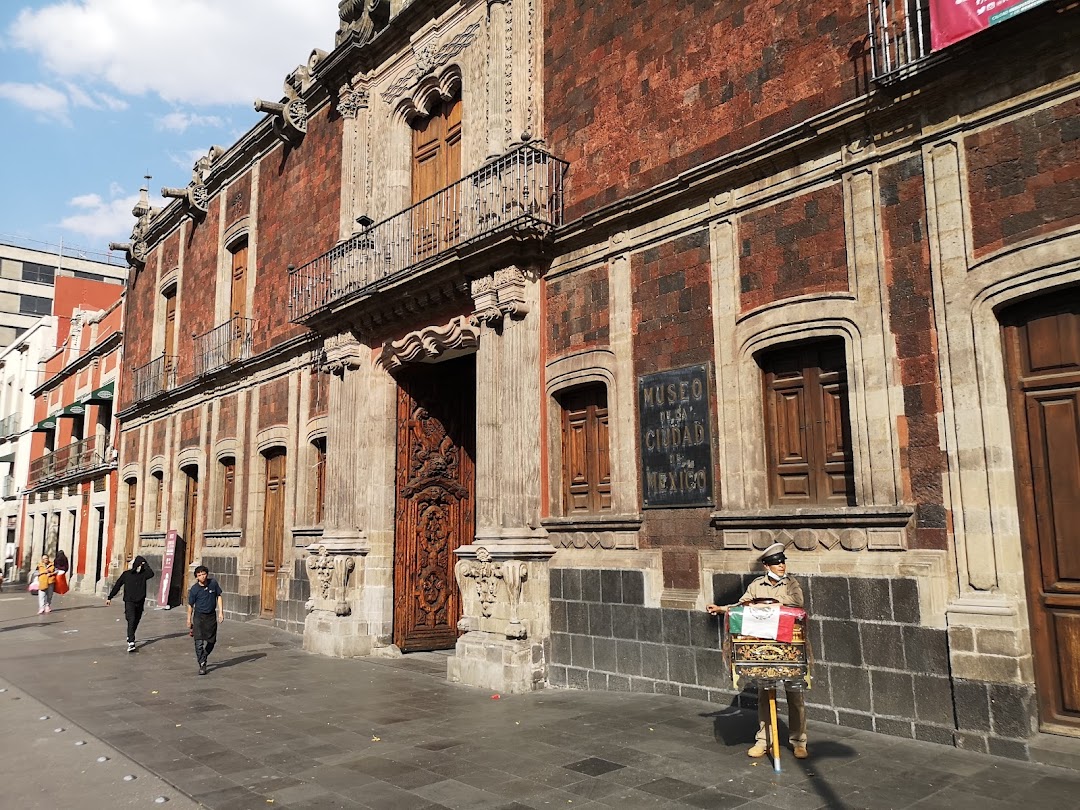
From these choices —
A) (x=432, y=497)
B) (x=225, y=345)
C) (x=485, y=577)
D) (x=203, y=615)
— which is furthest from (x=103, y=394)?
(x=485, y=577)

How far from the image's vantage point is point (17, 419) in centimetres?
4244

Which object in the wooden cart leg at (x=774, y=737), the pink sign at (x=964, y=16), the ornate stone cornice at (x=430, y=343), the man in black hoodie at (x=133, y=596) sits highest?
the pink sign at (x=964, y=16)

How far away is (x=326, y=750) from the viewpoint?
725 centimetres

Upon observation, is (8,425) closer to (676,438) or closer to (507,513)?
(507,513)

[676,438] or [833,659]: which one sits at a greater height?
[676,438]

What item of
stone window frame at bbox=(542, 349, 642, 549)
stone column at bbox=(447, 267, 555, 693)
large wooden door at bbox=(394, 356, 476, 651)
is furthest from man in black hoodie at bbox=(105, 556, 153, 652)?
stone window frame at bbox=(542, 349, 642, 549)

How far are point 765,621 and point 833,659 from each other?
1796 mm

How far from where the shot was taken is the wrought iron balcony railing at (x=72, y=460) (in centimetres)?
2969

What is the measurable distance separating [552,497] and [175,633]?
997cm

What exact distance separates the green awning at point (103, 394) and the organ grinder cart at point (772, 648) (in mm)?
27714

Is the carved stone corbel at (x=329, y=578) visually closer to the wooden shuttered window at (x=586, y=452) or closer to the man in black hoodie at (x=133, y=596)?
the man in black hoodie at (x=133, y=596)

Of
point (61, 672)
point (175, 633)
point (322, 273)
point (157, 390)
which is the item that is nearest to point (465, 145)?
point (322, 273)

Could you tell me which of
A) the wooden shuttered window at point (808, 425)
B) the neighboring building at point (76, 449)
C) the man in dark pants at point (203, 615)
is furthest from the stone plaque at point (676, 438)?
the neighboring building at point (76, 449)

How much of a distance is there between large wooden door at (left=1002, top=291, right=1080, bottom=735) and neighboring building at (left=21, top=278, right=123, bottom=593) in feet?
87.8
